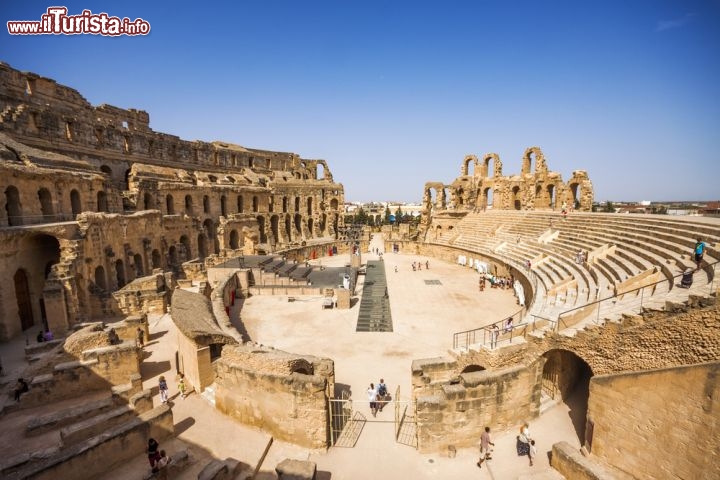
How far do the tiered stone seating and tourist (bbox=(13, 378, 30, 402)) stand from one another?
53.0 ft

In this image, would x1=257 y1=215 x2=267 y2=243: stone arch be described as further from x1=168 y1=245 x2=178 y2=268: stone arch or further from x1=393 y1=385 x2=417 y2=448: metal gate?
x1=393 y1=385 x2=417 y2=448: metal gate

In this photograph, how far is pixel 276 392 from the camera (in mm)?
8531

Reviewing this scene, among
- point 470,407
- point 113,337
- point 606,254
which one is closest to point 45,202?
point 113,337

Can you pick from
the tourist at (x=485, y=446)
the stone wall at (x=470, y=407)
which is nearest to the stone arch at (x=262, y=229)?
the stone wall at (x=470, y=407)

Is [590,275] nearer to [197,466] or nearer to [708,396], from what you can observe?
[708,396]

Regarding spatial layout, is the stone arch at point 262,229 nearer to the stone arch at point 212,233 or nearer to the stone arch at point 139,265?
the stone arch at point 212,233

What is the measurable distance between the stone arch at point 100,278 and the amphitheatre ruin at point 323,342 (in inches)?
3.6

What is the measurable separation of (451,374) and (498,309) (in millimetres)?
9538

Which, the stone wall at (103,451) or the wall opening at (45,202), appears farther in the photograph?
the wall opening at (45,202)

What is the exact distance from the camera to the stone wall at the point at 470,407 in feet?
26.5

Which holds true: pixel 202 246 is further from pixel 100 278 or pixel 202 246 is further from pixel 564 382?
pixel 564 382

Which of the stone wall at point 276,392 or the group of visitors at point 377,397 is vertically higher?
the stone wall at point 276,392

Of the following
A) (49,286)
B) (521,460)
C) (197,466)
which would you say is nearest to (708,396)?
(521,460)

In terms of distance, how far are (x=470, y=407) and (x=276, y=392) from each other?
15.6ft
